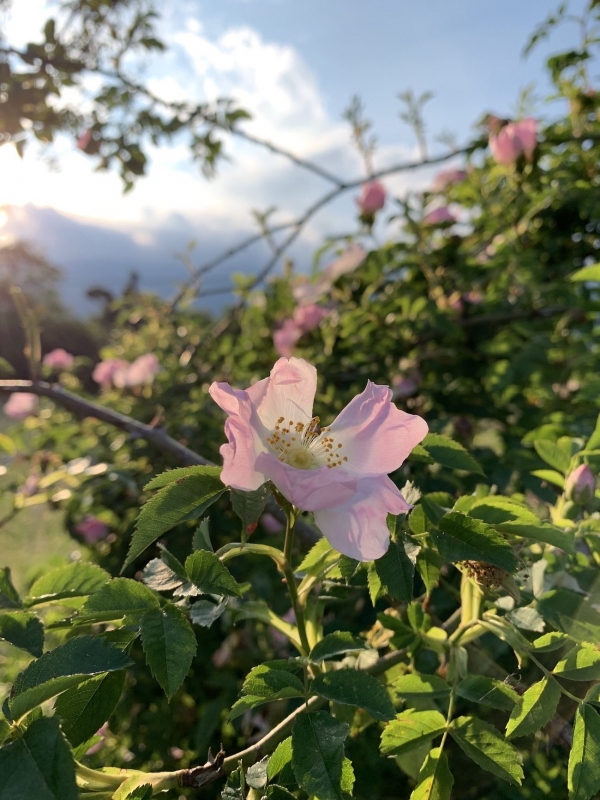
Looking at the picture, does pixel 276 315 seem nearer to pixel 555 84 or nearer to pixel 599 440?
pixel 555 84

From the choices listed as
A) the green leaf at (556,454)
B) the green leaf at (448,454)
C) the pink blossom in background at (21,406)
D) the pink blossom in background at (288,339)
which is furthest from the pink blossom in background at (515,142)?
the pink blossom in background at (21,406)

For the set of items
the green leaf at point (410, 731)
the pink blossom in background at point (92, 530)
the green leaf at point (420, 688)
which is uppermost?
the green leaf at point (420, 688)

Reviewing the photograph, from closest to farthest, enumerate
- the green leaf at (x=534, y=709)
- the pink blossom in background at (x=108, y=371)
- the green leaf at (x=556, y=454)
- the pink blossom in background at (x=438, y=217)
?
1. the green leaf at (x=534, y=709)
2. the green leaf at (x=556, y=454)
3. the pink blossom in background at (x=438, y=217)
4. the pink blossom in background at (x=108, y=371)

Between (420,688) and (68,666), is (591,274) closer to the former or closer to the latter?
(420,688)

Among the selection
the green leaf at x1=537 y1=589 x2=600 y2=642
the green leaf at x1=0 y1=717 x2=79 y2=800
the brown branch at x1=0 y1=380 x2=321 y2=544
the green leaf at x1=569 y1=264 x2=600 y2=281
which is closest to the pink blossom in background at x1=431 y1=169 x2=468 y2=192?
the green leaf at x1=569 y1=264 x2=600 y2=281

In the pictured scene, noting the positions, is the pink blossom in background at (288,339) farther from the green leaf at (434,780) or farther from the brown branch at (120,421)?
the green leaf at (434,780)

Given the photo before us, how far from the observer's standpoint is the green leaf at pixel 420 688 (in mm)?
469

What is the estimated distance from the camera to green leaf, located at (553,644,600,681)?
0.43m

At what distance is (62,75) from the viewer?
5.76ft

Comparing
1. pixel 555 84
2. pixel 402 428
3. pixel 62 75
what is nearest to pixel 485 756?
pixel 402 428

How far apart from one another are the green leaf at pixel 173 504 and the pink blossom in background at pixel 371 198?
1.33 m

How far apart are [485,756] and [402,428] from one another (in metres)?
0.28

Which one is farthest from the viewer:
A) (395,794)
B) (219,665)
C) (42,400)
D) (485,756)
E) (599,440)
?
(42,400)

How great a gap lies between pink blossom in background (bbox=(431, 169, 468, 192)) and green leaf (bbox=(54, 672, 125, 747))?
5.90 feet
